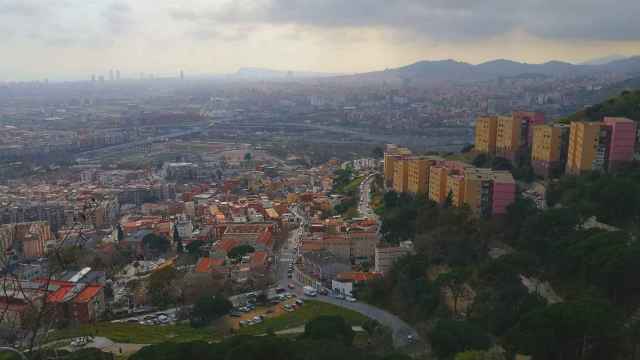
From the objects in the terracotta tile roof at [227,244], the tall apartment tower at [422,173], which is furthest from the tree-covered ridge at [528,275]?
the terracotta tile roof at [227,244]

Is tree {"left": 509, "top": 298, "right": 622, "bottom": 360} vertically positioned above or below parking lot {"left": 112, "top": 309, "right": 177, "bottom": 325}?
above

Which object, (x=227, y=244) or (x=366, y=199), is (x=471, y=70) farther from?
(x=227, y=244)

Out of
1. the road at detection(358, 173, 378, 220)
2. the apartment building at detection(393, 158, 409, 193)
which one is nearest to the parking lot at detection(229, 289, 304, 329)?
the road at detection(358, 173, 378, 220)

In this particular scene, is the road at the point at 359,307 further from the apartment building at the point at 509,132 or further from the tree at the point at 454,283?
the apartment building at the point at 509,132

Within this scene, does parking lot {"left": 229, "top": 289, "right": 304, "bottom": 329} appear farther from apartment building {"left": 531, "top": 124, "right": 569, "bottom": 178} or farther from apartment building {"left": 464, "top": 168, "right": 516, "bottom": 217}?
apartment building {"left": 531, "top": 124, "right": 569, "bottom": 178}

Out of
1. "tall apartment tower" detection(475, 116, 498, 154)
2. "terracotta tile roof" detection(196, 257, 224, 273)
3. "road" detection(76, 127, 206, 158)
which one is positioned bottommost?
"road" detection(76, 127, 206, 158)

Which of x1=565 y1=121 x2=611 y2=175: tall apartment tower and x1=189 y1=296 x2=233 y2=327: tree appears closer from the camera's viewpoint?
x1=189 y1=296 x2=233 y2=327: tree
